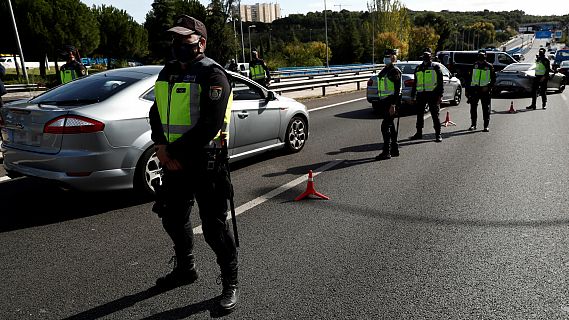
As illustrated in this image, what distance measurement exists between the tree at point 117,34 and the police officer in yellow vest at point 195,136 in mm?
72824

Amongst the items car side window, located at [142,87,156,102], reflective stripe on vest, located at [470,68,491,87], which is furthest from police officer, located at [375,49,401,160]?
car side window, located at [142,87,156,102]

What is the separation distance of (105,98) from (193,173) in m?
2.54

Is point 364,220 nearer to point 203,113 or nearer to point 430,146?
point 203,113

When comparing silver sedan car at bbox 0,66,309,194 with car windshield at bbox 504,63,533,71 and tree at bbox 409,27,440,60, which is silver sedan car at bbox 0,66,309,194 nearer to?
car windshield at bbox 504,63,533,71

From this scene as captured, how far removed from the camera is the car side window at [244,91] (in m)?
6.39

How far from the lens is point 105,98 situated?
504 cm

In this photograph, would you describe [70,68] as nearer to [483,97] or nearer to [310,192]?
[310,192]

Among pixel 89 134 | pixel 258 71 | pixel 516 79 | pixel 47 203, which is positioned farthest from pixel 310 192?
pixel 516 79

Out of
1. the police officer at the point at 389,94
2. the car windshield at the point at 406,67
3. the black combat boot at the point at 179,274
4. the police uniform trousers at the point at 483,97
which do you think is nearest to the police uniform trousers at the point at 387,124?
the police officer at the point at 389,94

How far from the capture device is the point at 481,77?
10.5 m

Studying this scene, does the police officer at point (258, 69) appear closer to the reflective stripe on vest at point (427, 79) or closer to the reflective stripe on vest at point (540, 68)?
the reflective stripe on vest at point (427, 79)

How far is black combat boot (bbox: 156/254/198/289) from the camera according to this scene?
341 centimetres

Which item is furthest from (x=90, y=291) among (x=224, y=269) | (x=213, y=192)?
(x=213, y=192)

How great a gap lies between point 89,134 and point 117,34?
239ft
